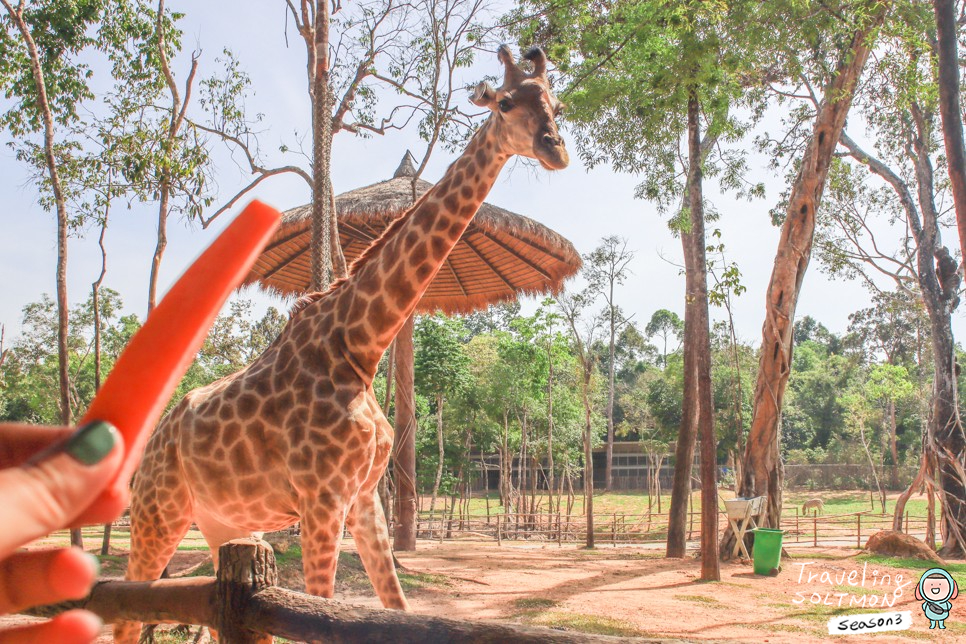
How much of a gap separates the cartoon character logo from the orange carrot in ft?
26.0

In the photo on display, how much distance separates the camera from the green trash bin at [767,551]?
10.2 m

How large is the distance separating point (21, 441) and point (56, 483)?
141 mm

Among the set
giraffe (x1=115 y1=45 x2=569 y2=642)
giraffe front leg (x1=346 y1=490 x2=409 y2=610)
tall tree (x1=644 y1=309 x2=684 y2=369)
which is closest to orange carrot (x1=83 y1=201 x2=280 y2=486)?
giraffe (x1=115 y1=45 x2=569 y2=642)

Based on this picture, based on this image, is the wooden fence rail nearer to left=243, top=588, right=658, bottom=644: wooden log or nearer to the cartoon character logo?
left=243, top=588, right=658, bottom=644: wooden log

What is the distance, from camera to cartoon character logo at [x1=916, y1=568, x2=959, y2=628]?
691 cm

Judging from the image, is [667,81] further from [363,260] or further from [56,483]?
[56,483]

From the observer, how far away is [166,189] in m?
8.80

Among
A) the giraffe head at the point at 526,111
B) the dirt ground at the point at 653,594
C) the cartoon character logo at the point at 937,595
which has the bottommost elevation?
the dirt ground at the point at 653,594

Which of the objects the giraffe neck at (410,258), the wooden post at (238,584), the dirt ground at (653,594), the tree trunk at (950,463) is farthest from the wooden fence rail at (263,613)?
the tree trunk at (950,463)

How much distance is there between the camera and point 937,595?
7.71 m

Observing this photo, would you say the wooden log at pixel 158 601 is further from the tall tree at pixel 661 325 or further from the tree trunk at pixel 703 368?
the tall tree at pixel 661 325

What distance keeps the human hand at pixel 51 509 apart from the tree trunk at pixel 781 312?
12.5 metres

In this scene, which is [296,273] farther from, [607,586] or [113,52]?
[607,586]

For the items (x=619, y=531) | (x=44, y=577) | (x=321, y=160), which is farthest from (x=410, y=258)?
(x=619, y=531)
